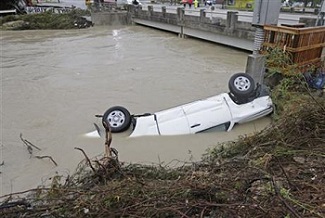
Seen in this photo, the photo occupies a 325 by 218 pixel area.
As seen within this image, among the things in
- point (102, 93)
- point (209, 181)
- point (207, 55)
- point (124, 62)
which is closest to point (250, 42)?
point (207, 55)

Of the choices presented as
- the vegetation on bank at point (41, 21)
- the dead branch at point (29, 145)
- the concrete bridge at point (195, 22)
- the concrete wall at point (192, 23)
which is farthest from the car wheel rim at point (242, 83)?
the vegetation on bank at point (41, 21)

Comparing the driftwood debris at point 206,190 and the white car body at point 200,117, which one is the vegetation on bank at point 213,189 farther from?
the white car body at point 200,117

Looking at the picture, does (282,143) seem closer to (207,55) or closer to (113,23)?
(207,55)

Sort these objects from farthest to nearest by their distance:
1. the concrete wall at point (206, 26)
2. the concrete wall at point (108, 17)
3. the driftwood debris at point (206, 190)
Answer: the concrete wall at point (108, 17)
the concrete wall at point (206, 26)
the driftwood debris at point (206, 190)

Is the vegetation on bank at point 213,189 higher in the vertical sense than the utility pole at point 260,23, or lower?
lower

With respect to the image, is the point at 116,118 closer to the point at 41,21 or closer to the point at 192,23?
the point at 192,23

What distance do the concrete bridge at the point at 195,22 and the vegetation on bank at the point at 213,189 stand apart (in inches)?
345

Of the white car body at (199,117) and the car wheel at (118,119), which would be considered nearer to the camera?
the white car body at (199,117)

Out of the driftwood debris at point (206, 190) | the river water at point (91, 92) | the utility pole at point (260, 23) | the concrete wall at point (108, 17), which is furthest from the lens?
the concrete wall at point (108, 17)

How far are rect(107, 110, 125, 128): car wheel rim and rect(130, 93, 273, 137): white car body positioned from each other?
33 centimetres

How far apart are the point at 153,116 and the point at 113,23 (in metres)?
20.8

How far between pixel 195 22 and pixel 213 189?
49.0 feet

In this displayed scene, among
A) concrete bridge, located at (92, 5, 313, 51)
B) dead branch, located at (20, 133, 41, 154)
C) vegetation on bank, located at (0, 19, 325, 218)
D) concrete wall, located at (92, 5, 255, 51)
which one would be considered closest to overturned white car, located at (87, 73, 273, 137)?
dead branch, located at (20, 133, 41, 154)

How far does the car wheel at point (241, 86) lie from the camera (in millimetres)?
5949
